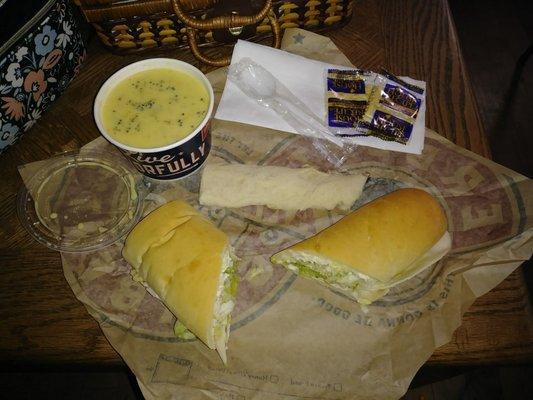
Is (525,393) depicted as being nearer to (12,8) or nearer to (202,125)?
(202,125)

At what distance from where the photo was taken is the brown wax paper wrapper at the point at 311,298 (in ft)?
4.04

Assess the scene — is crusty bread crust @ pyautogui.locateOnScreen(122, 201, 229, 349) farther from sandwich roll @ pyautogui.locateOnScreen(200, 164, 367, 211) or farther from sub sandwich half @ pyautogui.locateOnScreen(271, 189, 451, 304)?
sub sandwich half @ pyautogui.locateOnScreen(271, 189, 451, 304)

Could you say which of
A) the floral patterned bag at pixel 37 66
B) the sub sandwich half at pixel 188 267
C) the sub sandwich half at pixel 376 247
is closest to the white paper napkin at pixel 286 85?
the sub sandwich half at pixel 376 247

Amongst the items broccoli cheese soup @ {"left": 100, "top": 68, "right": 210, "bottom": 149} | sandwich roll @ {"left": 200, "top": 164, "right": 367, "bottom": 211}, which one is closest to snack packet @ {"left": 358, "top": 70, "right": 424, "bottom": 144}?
sandwich roll @ {"left": 200, "top": 164, "right": 367, "bottom": 211}

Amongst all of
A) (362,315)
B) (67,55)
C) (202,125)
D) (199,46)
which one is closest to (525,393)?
(362,315)

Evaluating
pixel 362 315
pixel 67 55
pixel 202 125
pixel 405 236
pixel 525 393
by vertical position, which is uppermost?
pixel 67 55

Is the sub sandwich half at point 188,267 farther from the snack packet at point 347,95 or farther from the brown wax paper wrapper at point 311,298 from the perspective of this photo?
the snack packet at point 347,95

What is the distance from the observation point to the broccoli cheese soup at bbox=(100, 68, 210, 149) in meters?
1.30

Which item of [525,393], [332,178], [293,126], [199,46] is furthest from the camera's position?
[525,393]

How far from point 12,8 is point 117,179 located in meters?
0.62

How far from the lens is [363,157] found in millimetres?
1540

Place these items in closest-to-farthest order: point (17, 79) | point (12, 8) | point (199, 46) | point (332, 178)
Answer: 1. point (12, 8)
2. point (17, 79)
3. point (332, 178)
4. point (199, 46)

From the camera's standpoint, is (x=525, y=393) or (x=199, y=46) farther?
(x=525, y=393)

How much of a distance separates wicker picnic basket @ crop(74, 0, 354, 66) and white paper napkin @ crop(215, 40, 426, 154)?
70 millimetres
